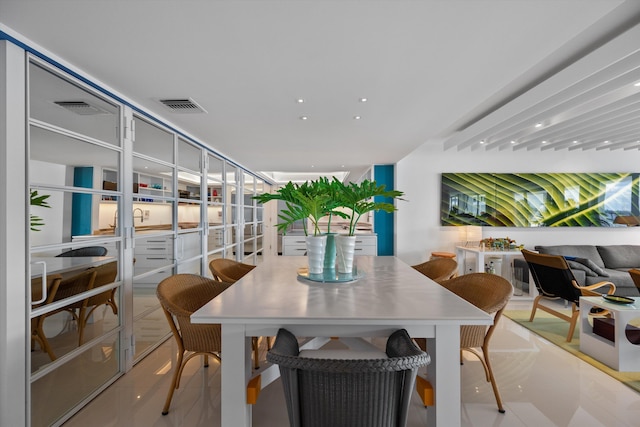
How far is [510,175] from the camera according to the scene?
5930mm

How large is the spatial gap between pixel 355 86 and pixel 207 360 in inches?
103

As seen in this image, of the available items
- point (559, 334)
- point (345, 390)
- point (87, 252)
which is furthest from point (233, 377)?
point (559, 334)

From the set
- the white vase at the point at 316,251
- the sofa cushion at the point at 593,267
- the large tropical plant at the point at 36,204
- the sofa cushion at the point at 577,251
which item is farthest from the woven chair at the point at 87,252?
the sofa cushion at the point at 577,251

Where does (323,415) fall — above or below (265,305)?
below

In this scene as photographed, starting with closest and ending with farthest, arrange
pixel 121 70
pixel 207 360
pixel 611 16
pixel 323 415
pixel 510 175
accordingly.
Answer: pixel 323 415, pixel 611 16, pixel 121 70, pixel 207 360, pixel 510 175

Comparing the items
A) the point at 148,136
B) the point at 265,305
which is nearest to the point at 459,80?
the point at 265,305

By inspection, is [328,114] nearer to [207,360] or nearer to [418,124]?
[418,124]

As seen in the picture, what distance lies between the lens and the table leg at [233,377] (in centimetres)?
143

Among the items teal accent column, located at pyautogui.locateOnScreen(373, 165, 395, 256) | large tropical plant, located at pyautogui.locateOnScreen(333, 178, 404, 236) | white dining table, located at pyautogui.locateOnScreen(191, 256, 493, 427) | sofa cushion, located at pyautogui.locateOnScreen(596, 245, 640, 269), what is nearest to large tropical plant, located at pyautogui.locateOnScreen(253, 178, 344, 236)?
large tropical plant, located at pyautogui.locateOnScreen(333, 178, 404, 236)

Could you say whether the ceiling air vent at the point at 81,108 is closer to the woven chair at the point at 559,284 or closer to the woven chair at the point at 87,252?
the woven chair at the point at 87,252

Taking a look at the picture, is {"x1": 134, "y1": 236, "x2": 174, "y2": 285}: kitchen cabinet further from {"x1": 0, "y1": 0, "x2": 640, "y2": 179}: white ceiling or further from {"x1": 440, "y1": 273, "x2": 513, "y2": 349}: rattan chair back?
{"x1": 440, "y1": 273, "x2": 513, "y2": 349}: rattan chair back

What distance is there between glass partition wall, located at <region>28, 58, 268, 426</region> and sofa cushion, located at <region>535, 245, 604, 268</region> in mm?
5806

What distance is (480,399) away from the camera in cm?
217

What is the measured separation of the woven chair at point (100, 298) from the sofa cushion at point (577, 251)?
20.4 feet
